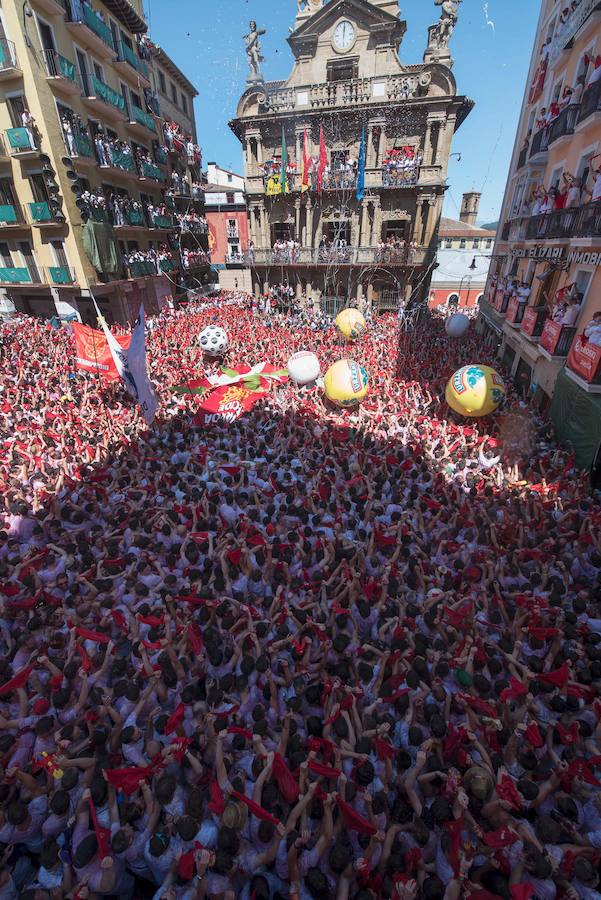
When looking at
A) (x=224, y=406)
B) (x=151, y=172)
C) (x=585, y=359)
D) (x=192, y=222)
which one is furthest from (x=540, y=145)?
(x=192, y=222)

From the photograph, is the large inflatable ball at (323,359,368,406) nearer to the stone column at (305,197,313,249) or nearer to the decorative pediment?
Result: the stone column at (305,197,313,249)

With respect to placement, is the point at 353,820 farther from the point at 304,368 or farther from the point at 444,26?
the point at 444,26

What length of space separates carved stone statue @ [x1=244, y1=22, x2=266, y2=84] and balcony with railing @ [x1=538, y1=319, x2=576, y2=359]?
82.3ft

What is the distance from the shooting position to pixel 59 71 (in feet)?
56.8

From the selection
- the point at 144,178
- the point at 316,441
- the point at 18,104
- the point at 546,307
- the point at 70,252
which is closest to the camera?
the point at 316,441

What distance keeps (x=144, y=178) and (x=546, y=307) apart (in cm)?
2303

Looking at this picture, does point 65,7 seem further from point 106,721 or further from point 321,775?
point 321,775

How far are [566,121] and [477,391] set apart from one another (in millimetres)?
9271

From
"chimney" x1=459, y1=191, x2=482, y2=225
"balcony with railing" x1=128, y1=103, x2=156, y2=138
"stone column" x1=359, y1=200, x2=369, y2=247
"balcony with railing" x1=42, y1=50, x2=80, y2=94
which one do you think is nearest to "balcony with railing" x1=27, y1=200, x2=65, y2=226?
"balcony with railing" x1=42, y1=50, x2=80, y2=94

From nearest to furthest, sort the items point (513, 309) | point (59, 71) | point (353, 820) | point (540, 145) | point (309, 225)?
point (353, 820)
point (540, 145)
point (513, 309)
point (59, 71)
point (309, 225)

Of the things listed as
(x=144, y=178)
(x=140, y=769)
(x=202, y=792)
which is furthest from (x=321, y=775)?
(x=144, y=178)

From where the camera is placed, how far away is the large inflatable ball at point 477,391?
1111cm

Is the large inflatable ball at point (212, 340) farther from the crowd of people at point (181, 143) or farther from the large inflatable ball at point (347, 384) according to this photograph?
the crowd of people at point (181, 143)

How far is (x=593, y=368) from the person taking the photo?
973 centimetres
